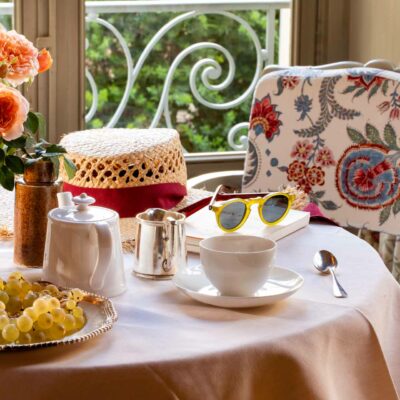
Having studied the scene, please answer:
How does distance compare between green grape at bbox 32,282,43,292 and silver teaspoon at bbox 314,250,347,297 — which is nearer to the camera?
green grape at bbox 32,282,43,292

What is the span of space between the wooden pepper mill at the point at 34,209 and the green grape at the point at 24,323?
329 mm

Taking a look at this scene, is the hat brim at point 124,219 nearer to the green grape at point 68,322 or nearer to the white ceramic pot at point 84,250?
the white ceramic pot at point 84,250

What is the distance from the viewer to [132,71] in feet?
9.95

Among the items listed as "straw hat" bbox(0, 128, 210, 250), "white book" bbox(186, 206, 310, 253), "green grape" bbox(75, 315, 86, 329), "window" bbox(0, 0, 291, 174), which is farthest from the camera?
"window" bbox(0, 0, 291, 174)

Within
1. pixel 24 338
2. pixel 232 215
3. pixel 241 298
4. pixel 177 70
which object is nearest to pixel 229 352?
pixel 241 298

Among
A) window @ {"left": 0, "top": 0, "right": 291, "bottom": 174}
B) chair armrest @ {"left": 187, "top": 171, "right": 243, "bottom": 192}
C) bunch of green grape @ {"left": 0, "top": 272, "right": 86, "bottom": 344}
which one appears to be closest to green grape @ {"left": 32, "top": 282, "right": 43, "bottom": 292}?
bunch of green grape @ {"left": 0, "top": 272, "right": 86, "bottom": 344}

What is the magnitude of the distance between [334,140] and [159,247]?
3.29ft

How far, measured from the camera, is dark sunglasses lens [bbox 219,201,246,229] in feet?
5.14

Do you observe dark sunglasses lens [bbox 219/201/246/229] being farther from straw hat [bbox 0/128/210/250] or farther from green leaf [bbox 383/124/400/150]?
green leaf [bbox 383/124/400/150]

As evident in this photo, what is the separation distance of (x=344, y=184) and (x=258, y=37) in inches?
40.2

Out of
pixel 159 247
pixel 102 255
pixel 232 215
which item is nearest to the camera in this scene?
pixel 102 255

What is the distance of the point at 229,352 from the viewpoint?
1127mm

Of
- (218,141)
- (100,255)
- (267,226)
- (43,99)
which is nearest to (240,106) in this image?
(218,141)

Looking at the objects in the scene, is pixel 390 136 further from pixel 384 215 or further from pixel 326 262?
pixel 326 262
